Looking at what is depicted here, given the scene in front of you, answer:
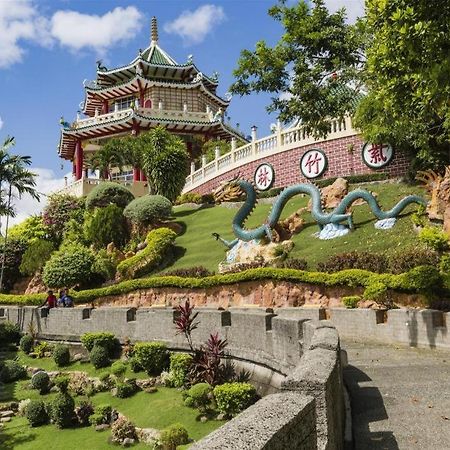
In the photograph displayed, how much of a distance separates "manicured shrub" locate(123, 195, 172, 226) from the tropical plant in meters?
3.50

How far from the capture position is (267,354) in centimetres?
1019

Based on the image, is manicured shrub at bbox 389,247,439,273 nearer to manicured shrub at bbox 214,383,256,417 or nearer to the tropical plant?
manicured shrub at bbox 214,383,256,417

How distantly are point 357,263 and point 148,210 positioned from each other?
15475mm

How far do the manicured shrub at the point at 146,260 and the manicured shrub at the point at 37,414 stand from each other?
12.8 metres

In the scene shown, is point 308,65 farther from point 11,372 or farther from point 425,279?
point 11,372

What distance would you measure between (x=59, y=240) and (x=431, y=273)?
27.1 metres

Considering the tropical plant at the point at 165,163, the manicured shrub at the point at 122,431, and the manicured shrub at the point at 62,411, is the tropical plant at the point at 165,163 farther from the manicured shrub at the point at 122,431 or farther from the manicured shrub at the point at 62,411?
the manicured shrub at the point at 122,431

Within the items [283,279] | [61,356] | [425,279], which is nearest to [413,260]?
[425,279]

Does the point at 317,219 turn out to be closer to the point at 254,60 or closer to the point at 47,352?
the point at 254,60

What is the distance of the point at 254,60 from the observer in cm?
1332

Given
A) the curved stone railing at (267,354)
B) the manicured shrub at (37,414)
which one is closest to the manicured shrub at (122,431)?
the curved stone railing at (267,354)

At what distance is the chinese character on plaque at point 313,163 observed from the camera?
29.3m

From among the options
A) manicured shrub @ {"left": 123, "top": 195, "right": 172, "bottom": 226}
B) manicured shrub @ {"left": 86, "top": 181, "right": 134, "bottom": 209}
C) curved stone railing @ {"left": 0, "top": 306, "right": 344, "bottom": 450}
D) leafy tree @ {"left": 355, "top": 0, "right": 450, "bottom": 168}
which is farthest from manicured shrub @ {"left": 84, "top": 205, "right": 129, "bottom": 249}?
leafy tree @ {"left": 355, "top": 0, "right": 450, "bottom": 168}

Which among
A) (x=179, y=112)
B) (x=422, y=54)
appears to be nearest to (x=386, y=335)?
(x=422, y=54)
